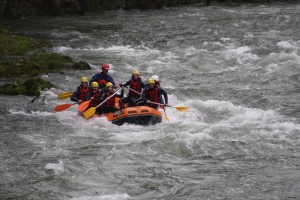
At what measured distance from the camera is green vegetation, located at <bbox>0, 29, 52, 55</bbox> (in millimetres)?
23323

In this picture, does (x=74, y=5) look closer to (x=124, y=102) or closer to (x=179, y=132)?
(x=124, y=102)

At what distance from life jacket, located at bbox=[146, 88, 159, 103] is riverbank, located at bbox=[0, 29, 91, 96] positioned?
413cm

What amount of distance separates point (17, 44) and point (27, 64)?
4290mm

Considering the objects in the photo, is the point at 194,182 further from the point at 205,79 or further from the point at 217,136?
the point at 205,79

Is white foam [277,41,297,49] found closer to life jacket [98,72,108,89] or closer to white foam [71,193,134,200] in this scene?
life jacket [98,72,108,89]

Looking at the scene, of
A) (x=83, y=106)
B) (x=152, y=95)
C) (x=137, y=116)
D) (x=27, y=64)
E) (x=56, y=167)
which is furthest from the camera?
(x=27, y=64)

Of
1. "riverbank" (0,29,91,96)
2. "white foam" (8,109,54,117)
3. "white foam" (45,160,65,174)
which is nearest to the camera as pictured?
"white foam" (45,160,65,174)

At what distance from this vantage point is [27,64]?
67.6ft

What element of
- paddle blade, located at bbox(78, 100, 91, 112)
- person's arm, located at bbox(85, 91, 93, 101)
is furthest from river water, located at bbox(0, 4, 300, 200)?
person's arm, located at bbox(85, 91, 93, 101)

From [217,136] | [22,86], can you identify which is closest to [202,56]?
[22,86]

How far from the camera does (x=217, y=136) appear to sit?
13.0 meters

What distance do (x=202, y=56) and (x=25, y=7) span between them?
20.1 meters

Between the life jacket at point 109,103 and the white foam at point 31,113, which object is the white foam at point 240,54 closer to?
the life jacket at point 109,103

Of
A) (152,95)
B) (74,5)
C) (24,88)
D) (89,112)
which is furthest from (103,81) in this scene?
(74,5)
